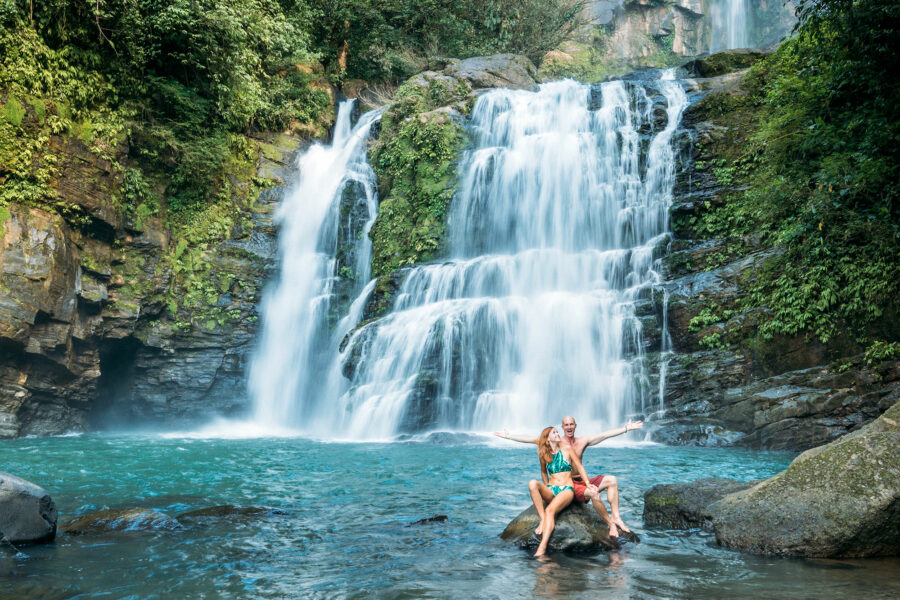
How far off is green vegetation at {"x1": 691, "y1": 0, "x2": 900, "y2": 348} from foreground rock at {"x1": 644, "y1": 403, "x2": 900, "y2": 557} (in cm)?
719

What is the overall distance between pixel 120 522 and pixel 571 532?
483 centimetres

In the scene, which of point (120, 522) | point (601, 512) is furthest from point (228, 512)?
point (601, 512)

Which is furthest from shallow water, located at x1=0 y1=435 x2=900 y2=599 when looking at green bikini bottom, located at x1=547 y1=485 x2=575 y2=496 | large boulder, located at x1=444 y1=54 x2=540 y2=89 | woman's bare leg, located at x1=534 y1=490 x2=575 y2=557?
large boulder, located at x1=444 y1=54 x2=540 y2=89

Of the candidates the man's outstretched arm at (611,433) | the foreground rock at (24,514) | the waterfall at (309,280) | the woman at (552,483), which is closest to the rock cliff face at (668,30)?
the waterfall at (309,280)

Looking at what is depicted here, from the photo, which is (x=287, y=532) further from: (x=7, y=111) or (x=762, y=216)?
(x=7, y=111)

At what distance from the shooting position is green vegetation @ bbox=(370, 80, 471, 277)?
20.0 meters

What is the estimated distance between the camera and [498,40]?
31.9 meters

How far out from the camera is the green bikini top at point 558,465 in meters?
6.11

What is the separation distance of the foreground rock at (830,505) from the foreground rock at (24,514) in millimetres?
6581

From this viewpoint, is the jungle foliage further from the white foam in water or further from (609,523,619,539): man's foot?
(609,523,619,539): man's foot

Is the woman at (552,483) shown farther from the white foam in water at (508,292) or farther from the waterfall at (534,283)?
the waterfall at (534,283)

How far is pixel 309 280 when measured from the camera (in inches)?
→ 808

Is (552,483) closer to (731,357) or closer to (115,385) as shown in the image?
(731,357)

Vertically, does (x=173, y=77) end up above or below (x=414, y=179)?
above
